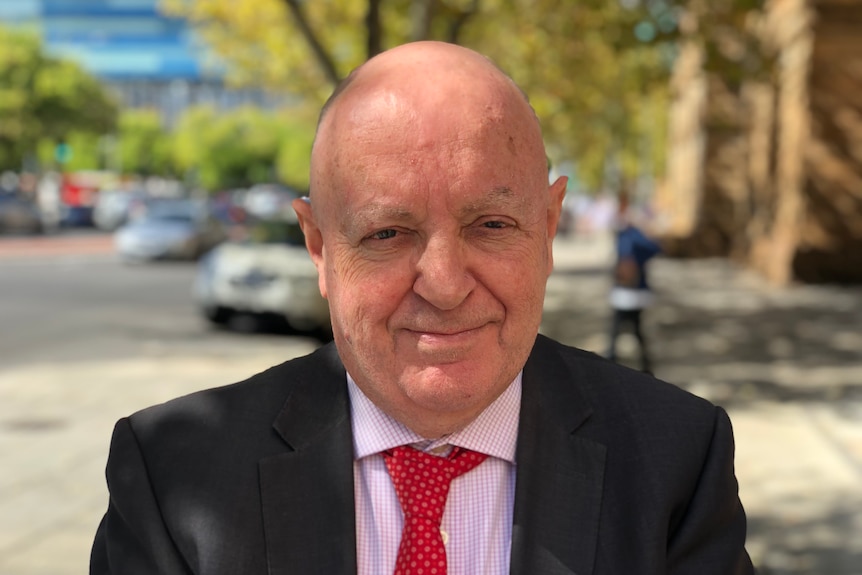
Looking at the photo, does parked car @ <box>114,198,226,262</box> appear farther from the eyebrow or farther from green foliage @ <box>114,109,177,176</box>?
green foliage @ <box>114,109,177,176</box>

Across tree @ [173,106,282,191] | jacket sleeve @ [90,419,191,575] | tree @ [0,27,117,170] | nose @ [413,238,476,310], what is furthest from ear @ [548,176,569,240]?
tree @ [173,106,282,191]

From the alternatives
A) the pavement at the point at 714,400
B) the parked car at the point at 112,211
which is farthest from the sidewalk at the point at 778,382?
the parked car at the point at 112,211

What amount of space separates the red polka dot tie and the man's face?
77mm

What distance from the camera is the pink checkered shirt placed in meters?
1.73

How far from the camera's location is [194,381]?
34.7 ft

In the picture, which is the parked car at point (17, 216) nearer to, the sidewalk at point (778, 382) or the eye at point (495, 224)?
the sidewalk at point (778, 382)

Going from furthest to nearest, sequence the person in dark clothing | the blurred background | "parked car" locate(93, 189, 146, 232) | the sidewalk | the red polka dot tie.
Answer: "parked car" locate(93, 189, 146, 232), the person in dark clothing, the blurred background, the sidewalk, the red polka dot tie

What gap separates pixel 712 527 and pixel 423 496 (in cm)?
47

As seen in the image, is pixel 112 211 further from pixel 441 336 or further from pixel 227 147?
pixel 227 147

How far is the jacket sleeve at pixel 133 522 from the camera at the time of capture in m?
1.70

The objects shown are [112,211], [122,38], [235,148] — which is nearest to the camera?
[112,211]

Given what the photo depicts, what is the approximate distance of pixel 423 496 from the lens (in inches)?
67.9

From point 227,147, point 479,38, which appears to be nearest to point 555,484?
point 479,38

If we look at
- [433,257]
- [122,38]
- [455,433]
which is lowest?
[455,433]
